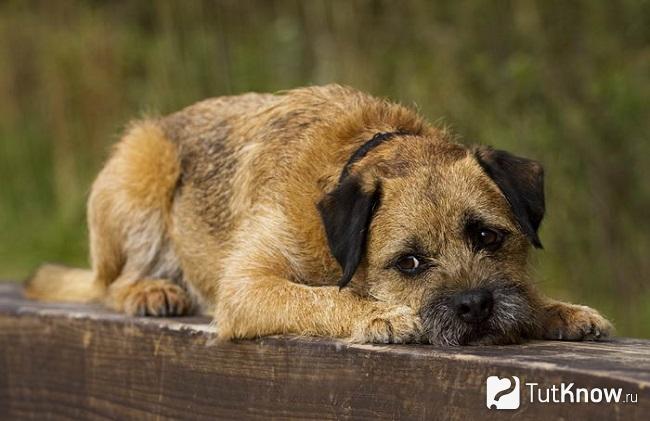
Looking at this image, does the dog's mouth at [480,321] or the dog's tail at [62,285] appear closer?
the dog's mouth at [480,321]

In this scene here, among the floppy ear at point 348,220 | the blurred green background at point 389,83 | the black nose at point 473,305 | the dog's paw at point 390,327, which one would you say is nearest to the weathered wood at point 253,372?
the dog's paw at point 390,327

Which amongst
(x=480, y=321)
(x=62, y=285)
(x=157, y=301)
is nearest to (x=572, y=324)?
(x=480, y=321)

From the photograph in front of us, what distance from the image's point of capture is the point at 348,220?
13.6 ft

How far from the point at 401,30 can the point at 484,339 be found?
17.0 feet

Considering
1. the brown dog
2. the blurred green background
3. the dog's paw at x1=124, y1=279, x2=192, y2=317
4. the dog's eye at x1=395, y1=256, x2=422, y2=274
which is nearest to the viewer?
the brown dog

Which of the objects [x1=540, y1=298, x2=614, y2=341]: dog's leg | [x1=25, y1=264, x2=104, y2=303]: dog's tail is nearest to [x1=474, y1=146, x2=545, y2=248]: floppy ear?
[x1=540, y1=298, x2=614, y2=341]: dog's leg

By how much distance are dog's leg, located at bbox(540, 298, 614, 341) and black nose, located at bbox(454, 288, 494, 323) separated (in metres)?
0.38

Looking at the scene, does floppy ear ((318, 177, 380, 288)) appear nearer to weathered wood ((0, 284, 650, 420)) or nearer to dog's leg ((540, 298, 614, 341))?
weathered wood ((0, 284, 650, 420))

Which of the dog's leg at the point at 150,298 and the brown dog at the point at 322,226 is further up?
the brown dog at the point at 322,226

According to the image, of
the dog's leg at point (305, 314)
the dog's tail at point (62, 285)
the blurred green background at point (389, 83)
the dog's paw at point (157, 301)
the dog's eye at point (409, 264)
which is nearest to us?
the dog's leg at point (305, 314)

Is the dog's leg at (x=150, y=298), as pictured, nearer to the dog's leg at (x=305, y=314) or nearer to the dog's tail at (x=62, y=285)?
the dog's tail at (x=62, y=285)

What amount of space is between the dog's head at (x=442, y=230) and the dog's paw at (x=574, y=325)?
0.09 m

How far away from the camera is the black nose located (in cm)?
356

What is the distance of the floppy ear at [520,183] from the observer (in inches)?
158
